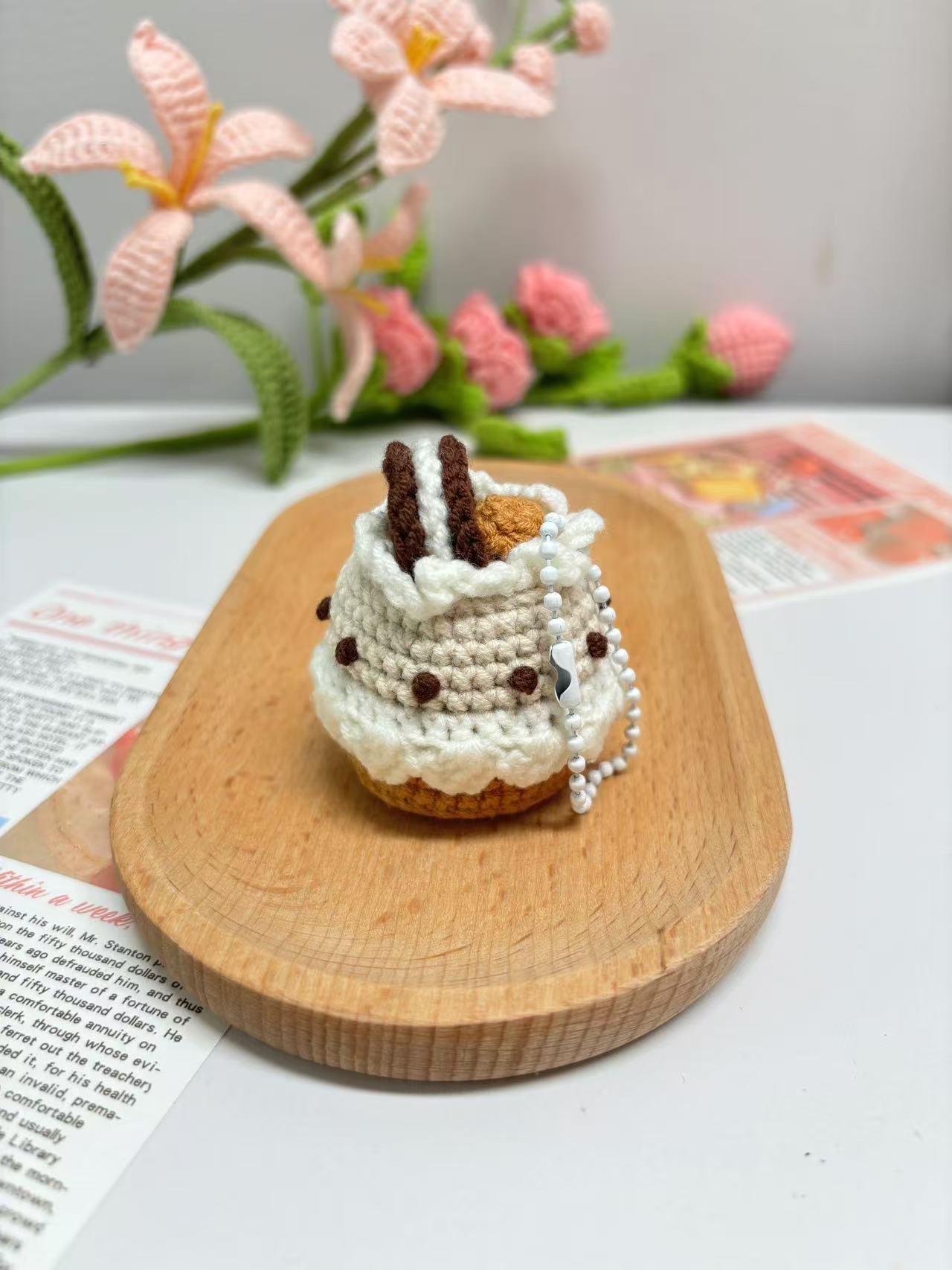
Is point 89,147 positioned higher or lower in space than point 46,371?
higher

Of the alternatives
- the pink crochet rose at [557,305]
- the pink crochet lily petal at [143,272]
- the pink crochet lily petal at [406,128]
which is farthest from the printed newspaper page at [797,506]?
the pink crochet lily petal at [143,272]

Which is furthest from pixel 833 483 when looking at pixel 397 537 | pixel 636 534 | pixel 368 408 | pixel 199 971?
pixel 199 971

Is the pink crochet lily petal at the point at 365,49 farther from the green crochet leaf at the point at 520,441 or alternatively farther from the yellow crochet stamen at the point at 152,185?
the green crochet leaf at the point at 520,441

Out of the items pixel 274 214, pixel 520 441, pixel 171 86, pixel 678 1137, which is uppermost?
pixel 171 86

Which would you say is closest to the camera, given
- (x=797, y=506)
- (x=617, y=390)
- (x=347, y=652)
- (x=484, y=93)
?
(x=347, y=652)

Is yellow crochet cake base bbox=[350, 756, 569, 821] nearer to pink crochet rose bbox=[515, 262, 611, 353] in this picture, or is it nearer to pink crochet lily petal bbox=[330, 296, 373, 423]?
pink crochet lily petal bbox=[330, 296, 373, 423]

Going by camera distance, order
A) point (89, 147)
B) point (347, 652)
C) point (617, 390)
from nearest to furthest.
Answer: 1. point (347, 652)
2. point (89, 147)
3. point (617, 390)

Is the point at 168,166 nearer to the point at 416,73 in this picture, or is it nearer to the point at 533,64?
the point at 416,73

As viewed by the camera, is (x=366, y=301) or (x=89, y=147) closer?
(x=89, y=147)

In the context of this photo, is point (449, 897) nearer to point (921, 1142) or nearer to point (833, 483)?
point (921, 1142)

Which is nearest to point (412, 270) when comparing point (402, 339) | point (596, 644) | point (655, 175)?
point (402, 339)
